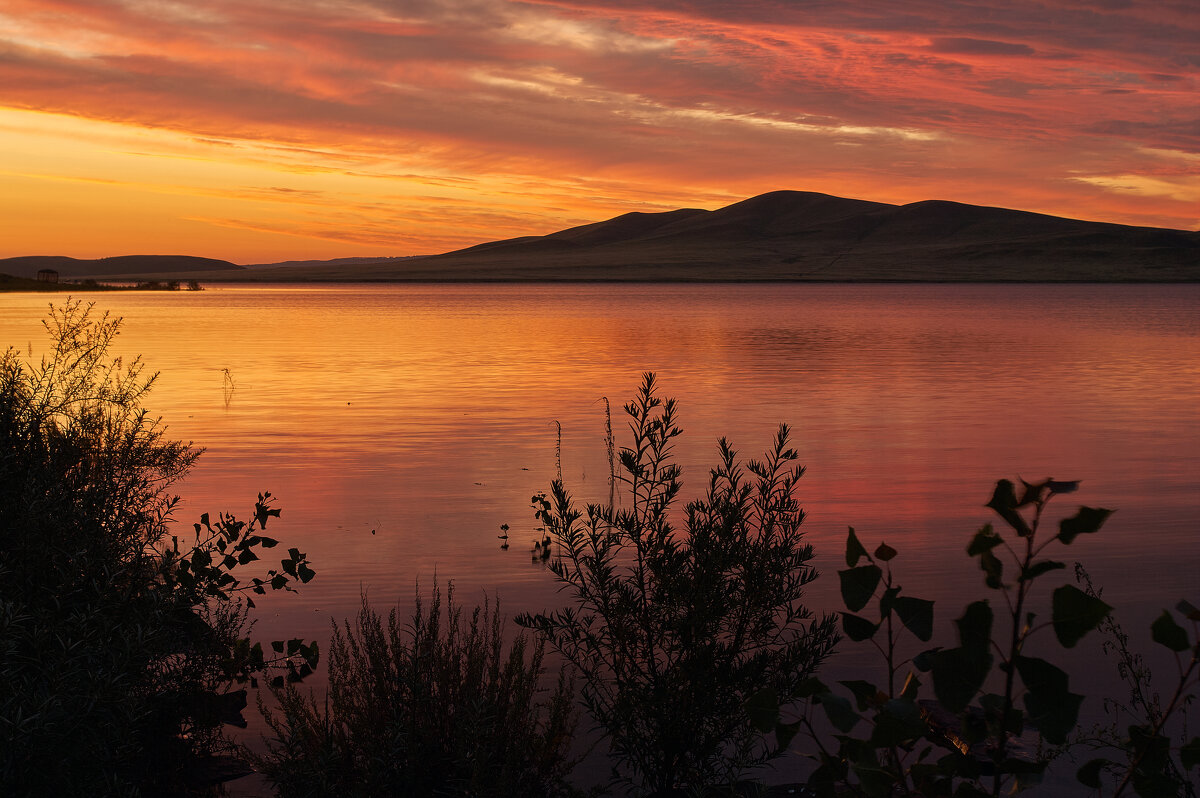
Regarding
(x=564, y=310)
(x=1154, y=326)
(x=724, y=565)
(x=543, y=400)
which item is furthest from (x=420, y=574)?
(x=564, y=310)

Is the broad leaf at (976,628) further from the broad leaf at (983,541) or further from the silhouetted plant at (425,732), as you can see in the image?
the silhouetted plant at (425,732)

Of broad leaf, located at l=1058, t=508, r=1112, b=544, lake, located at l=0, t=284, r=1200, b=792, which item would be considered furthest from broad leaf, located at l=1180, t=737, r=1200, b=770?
lake, located at l=0, t=284, r=1200, b=792

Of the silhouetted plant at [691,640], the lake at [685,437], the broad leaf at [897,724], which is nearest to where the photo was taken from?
the broad leaf at [897,724]

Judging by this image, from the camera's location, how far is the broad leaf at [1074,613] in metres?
2.40

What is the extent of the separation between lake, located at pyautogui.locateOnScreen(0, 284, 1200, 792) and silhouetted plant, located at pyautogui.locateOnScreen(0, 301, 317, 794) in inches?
71.1

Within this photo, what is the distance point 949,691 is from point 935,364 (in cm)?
3019

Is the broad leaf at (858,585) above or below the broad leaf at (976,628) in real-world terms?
above

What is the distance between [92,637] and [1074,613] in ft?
14.9

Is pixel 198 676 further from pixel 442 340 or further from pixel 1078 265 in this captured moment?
pixel 1078 265

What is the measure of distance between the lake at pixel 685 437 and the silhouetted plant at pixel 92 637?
1806mm

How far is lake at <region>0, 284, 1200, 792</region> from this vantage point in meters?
9.95

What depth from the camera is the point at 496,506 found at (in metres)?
12.6

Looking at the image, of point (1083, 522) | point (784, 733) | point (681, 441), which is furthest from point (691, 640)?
point (681, 441)

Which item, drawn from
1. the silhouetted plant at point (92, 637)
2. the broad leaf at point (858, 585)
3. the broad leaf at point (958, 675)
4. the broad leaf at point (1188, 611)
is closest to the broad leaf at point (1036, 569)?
the broad leaf at point (958, 675)
